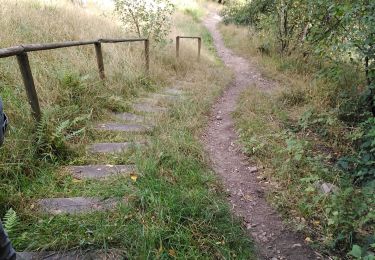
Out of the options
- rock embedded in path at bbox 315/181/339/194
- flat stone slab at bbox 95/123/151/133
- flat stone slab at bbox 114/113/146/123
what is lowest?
rock embedded in path at bbox 315/181/339/194

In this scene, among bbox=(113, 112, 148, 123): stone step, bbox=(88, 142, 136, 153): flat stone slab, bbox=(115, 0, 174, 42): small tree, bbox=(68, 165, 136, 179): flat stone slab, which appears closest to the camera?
bbox=(68, 165, 136, 179): flat stone slab

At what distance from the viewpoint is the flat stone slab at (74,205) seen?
2762mm

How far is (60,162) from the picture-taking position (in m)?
3.49

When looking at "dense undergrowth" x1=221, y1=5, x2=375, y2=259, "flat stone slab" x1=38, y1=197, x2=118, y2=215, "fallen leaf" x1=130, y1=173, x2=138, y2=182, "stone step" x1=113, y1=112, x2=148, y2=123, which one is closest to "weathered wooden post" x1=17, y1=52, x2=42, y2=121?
"flat stone slab" x1=38, y1=197, x2=118, y2=215

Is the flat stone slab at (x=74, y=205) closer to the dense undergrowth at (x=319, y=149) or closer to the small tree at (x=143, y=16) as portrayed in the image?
the dense undergrowth at (x=319, y=149)

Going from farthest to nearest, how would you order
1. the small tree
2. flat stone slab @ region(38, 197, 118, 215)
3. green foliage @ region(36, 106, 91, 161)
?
the small tree < green foliage @ region(36, 106, 91, 161) < flat stone slab @ region(38, 197, 118, 215)

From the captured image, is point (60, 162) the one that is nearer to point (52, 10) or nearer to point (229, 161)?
point (229, 161)

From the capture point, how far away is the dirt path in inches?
109

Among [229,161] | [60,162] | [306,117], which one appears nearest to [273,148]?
[229,161]

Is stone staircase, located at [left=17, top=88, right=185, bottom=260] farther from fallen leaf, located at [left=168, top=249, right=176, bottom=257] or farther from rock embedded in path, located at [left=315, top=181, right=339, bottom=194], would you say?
rock embedded in path, located at [left=315, top=181, right=339, bottom=194]

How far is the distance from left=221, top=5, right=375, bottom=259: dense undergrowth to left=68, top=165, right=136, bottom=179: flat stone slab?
5.73 feet

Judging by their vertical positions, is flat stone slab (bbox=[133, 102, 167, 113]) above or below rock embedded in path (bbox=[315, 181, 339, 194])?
above

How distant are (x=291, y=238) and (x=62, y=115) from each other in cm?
324

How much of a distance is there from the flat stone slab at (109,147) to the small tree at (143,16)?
19.5 feet
